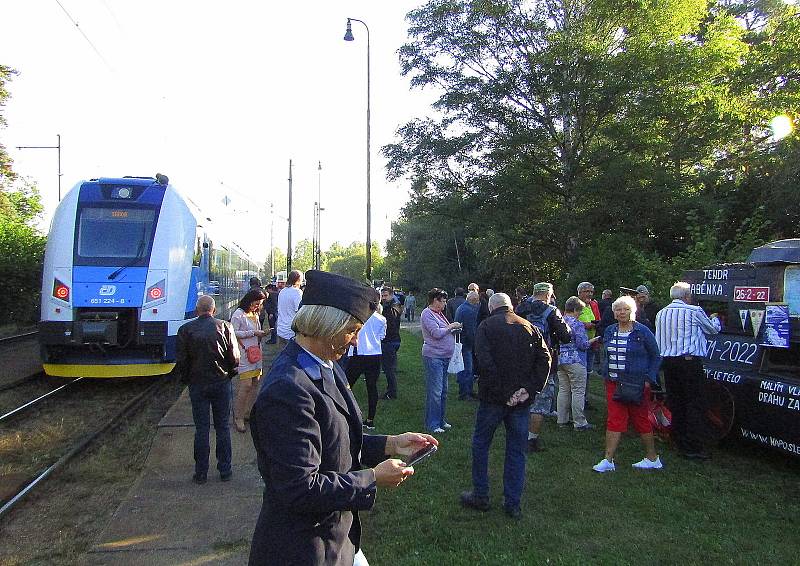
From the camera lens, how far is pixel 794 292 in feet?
21.8

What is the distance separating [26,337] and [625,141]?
→ 68.6 ft

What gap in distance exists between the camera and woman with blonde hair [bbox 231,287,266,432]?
7.83 m

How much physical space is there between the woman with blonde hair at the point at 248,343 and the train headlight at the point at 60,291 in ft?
13.8

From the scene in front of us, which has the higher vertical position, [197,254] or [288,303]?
[197,254]

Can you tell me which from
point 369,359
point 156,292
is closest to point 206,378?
point 369,359

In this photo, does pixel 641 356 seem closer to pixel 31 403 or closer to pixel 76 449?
pixel 76 449

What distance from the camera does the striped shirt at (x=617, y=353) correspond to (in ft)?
21.2

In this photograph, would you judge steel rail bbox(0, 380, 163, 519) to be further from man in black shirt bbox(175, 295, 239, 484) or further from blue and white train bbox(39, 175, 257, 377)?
man in black shirt bbox(175, 295, 239, 484)

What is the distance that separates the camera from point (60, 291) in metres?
10.6

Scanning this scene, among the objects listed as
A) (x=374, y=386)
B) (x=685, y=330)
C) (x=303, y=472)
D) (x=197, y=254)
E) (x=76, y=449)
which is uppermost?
(x=197, y=254)

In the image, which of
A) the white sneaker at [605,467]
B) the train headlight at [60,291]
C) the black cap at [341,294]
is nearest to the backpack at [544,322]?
the white sneaker at [605,467]

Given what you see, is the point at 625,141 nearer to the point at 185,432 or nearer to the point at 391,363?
the point at 391,363

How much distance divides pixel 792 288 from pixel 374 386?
4.78 meters

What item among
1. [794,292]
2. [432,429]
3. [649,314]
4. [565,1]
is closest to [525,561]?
[432,429]
